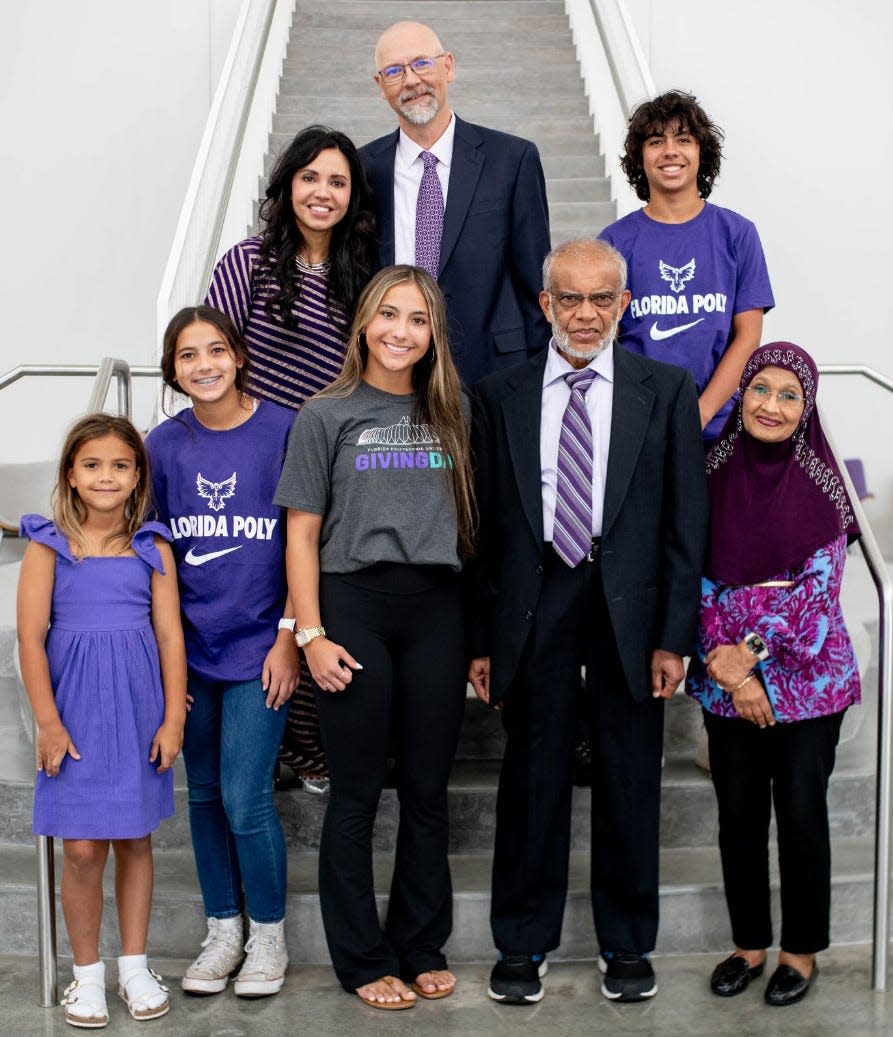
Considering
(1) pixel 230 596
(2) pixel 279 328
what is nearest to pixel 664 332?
(2) pixel 279 328

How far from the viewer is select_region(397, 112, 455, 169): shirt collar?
3.05m

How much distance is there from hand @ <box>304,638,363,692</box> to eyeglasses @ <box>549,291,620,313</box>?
0.83m

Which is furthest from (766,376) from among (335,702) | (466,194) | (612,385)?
(335,702)

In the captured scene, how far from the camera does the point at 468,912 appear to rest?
292 centimetres

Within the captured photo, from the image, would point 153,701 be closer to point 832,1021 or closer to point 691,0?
point 832,1021

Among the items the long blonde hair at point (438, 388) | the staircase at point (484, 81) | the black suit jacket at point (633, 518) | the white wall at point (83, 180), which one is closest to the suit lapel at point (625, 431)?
the black suit jacket at point (633, 518)

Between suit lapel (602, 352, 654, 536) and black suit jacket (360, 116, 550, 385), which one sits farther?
black suit jacket (360, 116, 550, 385)

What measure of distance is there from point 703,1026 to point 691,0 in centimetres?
614

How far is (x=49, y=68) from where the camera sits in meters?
6.58

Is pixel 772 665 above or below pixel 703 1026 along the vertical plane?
above

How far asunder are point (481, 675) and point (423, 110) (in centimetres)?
133

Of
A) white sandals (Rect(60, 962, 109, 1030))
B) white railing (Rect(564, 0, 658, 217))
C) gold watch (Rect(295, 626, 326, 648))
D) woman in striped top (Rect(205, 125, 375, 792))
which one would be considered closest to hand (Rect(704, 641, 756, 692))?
gold watch (Rect(295, 626, 326, 648))

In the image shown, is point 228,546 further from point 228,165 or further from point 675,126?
point 228,165

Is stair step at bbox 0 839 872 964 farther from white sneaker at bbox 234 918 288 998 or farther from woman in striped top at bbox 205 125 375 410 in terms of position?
woman in striped top at bbox 205 125 375 410
